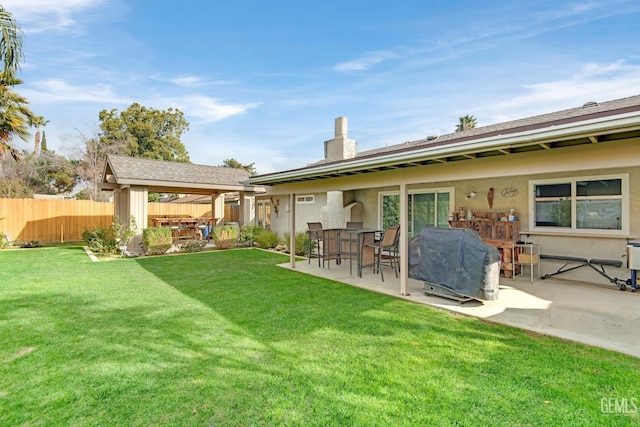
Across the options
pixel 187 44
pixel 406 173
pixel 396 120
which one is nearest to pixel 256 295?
pixel 406 173

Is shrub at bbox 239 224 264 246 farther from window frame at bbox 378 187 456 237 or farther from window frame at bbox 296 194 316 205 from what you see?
window frame at bbox 378 187 456 237

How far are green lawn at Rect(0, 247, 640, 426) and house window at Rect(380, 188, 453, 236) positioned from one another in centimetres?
472

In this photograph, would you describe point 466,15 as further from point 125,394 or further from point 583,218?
point 125,394

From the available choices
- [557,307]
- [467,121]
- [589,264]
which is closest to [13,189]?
[557,307]

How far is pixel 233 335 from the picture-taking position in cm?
404

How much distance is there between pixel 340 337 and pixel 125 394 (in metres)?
2.33

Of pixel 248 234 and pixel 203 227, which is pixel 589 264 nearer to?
pixel 248 234

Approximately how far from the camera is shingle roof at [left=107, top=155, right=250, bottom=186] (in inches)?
468

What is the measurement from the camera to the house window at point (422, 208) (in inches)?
368

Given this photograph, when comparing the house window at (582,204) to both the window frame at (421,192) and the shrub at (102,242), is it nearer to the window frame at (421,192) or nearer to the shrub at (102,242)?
the window frame at (421,192)

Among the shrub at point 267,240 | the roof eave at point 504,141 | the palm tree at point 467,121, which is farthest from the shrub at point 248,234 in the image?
the palm tree at point 467,121

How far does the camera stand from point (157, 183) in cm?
1202

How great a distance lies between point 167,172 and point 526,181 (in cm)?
1305

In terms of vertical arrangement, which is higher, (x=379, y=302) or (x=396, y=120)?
(x=396, y=120)
